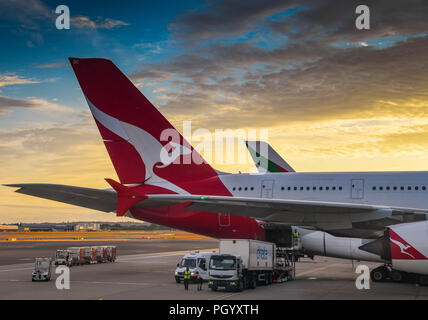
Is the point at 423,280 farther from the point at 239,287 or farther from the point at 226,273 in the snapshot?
the point at 226,273

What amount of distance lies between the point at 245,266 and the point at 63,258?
715 inches

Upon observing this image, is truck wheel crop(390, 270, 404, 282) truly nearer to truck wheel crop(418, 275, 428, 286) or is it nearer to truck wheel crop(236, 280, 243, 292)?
truck wheel crop(418, 275, 428, 286)

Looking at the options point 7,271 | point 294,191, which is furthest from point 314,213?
point 7,271

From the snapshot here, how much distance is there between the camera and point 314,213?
74.3 ft

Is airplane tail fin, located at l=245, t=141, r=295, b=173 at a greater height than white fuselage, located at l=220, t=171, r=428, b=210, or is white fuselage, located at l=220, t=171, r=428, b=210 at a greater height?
airplane tail fin, located at l=245, t=141, r=295, b=173

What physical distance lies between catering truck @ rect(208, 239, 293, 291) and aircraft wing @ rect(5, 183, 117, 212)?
18.5 ft

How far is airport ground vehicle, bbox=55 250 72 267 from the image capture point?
37281 mm

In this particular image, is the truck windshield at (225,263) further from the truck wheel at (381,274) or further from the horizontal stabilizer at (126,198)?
the truck wheel at (381,274)

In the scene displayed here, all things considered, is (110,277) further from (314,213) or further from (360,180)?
(360,180)

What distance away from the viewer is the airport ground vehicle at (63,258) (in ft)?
122

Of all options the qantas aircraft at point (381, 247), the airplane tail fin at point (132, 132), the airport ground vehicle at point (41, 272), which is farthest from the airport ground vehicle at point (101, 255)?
the qantas aircraft at point (381, 247)

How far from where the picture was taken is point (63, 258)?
123 feet

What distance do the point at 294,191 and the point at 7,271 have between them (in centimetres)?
1889

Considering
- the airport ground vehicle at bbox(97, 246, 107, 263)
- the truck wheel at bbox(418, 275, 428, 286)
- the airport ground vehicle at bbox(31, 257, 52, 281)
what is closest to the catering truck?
the truck wheel at bbox(418, 275, 428, 286)
